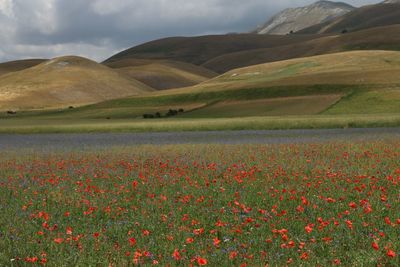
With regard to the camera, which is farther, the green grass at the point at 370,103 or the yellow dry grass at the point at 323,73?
the yellow dry grass at the point at 323,73

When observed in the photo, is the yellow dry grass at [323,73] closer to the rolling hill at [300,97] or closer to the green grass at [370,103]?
the rolling hill at [300,97]

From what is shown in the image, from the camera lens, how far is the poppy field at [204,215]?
1047 cm

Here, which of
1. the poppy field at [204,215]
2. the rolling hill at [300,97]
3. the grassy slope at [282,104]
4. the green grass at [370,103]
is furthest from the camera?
the rolling hill at [300,97]

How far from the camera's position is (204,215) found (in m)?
14.3

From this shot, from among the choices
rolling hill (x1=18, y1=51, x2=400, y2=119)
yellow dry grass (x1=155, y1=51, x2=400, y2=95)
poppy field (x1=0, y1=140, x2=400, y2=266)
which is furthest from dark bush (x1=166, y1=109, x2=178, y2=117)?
poppy field (x1=0, y1=140, x2=400, y2=266)

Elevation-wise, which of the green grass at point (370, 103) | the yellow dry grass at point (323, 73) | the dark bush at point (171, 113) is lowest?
the green grass at point (370, 103)

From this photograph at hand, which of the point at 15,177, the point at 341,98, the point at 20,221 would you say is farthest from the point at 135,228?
the point at 341,98

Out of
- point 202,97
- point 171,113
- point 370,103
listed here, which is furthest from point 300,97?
point 202,97

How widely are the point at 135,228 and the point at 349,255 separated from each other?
5.04m

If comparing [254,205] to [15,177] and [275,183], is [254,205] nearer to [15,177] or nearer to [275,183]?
[275,183]

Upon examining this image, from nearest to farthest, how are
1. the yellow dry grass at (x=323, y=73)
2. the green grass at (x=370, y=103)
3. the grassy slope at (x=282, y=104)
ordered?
the grassy slope at (x=282, y=104), the green grass at (x=370, y=103), the yellow dry grass at (x=323, y=73)

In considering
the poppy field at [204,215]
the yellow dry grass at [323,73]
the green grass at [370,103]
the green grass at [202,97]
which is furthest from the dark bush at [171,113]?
Answer: the poppy field at [204,215]

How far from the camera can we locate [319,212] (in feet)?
46.5

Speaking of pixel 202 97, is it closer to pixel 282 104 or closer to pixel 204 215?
pixel 282 104
